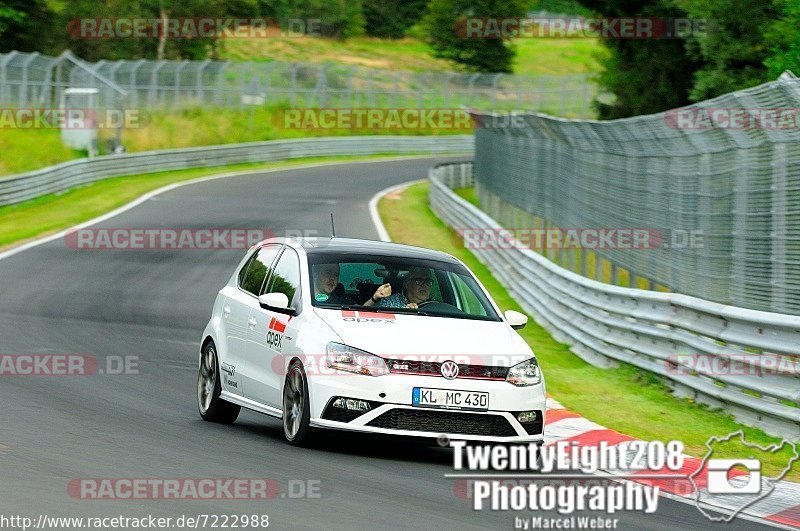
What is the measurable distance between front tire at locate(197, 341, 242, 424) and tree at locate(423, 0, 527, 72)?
4013 inches

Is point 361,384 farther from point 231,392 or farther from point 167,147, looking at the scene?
point 167,147

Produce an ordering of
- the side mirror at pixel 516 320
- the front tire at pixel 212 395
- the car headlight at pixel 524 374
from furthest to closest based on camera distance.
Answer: the front tire at pixel 212 395 → the side mirror at pixel 516 320 → the car headlight at pixel 524 374

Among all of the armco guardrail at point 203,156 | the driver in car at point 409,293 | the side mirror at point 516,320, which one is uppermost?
the driver in car at point 409,293

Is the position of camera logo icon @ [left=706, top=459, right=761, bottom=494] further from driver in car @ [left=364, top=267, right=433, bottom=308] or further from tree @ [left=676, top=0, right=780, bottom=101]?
tree @ [left=676, top=0, right=780, bottom=101]

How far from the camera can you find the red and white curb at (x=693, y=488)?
8938mm

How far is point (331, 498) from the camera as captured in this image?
8445 millimetres

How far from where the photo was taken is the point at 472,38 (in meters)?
117

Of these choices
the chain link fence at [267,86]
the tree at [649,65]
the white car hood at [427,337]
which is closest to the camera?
the white car hood at [427,337]

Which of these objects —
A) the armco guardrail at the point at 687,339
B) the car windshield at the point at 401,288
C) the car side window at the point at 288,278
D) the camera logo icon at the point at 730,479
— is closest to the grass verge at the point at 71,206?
the armco guardrail at the point at 687,339

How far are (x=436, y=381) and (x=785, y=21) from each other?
998 inches

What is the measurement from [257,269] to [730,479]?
Answer: 4269 millimetres

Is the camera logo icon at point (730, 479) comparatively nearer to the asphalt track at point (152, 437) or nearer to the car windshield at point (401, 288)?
the asphalt track at point (152, 437)

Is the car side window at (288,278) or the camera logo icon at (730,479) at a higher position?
the car side window at (288,278)

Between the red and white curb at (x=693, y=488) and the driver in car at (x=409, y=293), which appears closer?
the red and white curb at (x=693, y=488)
